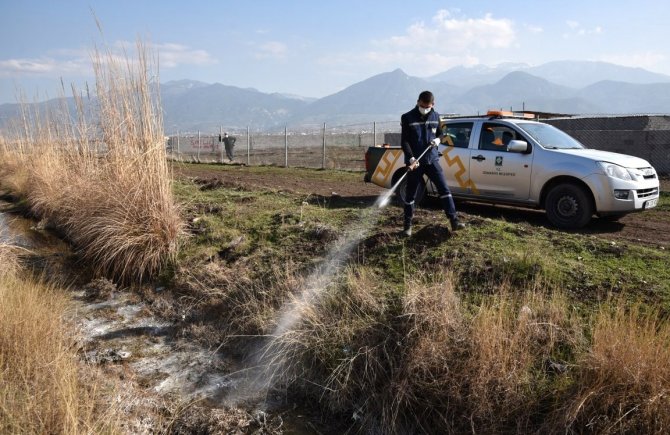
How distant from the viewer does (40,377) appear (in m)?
3.88

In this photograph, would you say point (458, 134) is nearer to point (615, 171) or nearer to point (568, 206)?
point (568, 206)

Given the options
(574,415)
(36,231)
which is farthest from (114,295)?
(574,415)

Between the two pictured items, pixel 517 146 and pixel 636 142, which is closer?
pixel 517 146

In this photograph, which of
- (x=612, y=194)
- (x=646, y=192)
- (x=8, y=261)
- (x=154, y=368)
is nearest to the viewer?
(x=154, y=368)

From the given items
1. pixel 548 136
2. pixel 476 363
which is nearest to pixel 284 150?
pixel 548 136

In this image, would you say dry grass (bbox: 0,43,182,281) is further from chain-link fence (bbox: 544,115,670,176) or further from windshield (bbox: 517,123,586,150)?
chain-link fence (bbox: 544,115,670,176)

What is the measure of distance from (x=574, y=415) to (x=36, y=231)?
10.1m

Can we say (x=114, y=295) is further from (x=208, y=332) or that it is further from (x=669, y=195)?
(x=669, y=195)

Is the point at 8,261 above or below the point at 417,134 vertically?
below

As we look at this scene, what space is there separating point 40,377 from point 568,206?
6.98 meters

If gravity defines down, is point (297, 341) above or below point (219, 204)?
below

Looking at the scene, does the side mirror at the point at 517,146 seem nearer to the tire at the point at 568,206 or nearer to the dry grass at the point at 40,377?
the tire at the point at 568,206

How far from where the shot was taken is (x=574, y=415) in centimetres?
342

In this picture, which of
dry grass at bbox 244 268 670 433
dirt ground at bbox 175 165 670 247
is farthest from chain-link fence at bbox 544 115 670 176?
dry grass at bbox 244 268 670 433
